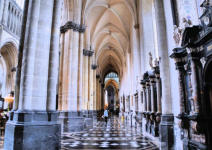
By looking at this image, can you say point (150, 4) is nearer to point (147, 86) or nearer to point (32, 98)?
point (147, 86)

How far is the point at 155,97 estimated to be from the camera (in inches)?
384

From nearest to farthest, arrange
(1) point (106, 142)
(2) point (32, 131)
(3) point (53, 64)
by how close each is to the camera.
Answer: (2) point (32, 131), (3) point (53, 64), (1) point (106, 142)

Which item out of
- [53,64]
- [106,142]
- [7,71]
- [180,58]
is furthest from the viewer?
→ [7,71]

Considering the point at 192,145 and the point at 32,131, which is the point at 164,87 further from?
the point at 32,131

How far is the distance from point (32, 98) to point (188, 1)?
6835 mm

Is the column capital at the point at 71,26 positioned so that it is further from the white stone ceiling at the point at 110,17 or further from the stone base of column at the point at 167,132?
the stone base of column at the point at 167,132

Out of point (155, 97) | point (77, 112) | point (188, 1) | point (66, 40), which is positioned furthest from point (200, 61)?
point (66, 40)

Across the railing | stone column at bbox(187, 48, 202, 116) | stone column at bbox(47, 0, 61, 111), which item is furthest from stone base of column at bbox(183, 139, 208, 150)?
the railing

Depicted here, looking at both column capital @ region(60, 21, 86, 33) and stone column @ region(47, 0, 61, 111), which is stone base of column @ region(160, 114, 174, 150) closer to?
stone column @ region(47, 0, 61, 111)

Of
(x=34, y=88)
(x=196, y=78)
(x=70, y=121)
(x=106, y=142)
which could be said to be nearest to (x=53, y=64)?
(x=34, y=88)

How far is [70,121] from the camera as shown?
38.7 feet

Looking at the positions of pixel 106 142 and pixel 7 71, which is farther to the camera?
pixel 7 71

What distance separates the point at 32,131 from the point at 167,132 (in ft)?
17.2

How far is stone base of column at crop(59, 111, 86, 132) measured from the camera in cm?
1170
